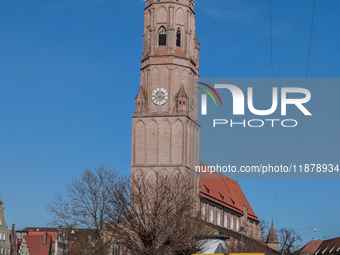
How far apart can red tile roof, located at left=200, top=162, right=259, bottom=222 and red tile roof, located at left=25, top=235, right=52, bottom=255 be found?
86.5 feet

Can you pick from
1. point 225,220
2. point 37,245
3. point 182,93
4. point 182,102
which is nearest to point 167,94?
point 182,93

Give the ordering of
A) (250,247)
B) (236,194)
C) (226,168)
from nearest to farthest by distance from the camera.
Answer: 1. (226,168)
2. (250,247)
3. (236,194)

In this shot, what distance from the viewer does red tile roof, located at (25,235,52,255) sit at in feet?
373

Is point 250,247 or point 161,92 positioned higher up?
point 161,92

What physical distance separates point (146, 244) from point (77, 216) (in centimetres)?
1968

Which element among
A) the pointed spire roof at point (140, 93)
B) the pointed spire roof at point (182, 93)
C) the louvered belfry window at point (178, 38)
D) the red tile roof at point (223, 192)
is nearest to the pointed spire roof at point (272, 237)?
the red tile roof at point (223, 192)

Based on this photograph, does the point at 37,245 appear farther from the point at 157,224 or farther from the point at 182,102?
the point at 157,224

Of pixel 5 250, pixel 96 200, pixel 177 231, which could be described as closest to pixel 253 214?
pixel 5 250

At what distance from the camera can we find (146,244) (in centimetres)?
5347

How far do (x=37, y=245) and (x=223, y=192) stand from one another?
1342 inches

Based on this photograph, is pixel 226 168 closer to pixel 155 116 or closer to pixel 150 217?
pixel 150 217

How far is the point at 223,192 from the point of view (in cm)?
12794

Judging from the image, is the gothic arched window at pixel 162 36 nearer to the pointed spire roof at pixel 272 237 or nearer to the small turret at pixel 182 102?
the small turret at pixel 182 102

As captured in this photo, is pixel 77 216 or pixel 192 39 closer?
pixel 77 216
